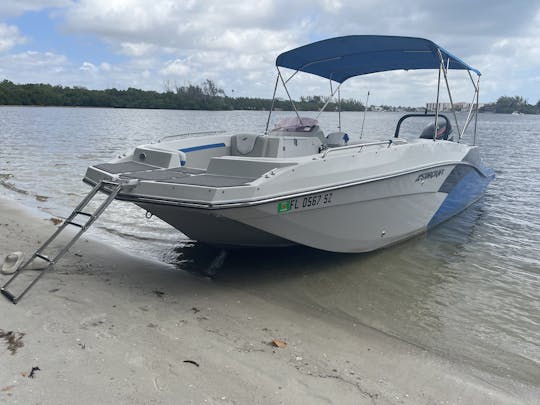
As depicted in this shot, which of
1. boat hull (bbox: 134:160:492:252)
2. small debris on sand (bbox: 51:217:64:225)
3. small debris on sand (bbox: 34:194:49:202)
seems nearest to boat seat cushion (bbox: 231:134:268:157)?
boat hull (bbox: 134:160:492:252)

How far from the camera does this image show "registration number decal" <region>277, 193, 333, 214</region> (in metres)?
4.08

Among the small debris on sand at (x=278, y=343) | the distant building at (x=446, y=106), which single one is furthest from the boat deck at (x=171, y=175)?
the distant building at (x=446, y=106)

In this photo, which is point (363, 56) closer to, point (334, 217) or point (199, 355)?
point (334, 217)

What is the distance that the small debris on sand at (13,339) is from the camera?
2.92m

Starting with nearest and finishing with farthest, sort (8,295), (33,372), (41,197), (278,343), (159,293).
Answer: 1. (33,372)
2. (278,343)
3. (8,295)
4. (159,293)
5. (41,197)

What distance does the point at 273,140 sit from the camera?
5.43 m

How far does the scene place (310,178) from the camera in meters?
4.27

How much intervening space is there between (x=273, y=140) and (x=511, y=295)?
3112 millimetres

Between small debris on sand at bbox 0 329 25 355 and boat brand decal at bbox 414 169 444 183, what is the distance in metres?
4.39

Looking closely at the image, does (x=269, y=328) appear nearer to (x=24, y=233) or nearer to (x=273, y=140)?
(x=273, y=140)

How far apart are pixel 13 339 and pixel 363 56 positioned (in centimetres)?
566

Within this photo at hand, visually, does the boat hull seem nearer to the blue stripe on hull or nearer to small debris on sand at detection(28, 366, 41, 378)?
the blue stripe on hull

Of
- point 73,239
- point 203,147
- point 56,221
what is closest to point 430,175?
point 203,147

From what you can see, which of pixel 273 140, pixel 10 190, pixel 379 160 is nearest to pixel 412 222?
pixel 379 160
